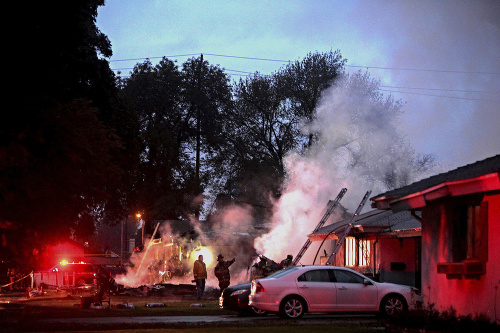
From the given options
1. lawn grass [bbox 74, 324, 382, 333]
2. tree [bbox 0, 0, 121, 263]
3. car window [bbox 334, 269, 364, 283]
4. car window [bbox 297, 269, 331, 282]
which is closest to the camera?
tree [bbox 0, 0, 121, 263]

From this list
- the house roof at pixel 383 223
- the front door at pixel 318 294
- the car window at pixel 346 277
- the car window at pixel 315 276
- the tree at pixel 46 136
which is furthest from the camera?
the house roof at pixel 383 223

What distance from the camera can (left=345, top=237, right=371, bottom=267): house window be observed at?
1139 inches

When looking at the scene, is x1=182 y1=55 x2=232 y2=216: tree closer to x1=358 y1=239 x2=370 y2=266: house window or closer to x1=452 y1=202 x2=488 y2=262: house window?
x1=358 y1=239 x2=370 y2=266: house window

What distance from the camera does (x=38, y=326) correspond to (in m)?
16.9

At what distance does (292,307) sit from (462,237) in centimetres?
596

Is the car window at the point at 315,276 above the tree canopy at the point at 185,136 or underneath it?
underneath

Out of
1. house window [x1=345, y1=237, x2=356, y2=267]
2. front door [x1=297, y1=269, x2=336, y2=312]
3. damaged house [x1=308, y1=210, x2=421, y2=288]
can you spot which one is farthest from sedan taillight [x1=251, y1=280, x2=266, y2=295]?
house window [x1=345, y1=237, x2=356, y2=267]

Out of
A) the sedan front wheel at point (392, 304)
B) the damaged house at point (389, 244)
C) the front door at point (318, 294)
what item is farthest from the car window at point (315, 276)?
the damaged house at point (389, 244)

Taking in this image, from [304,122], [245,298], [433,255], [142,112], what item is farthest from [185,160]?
[433,255]

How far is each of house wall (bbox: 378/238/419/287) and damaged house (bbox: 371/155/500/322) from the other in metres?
9.19

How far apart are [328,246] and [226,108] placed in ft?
74.3

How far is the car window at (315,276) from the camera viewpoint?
18953 mm

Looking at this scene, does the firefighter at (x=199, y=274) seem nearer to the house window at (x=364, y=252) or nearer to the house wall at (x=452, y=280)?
the house window at (x=364, y=252)

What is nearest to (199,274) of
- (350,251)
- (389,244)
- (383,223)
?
(350,251)
